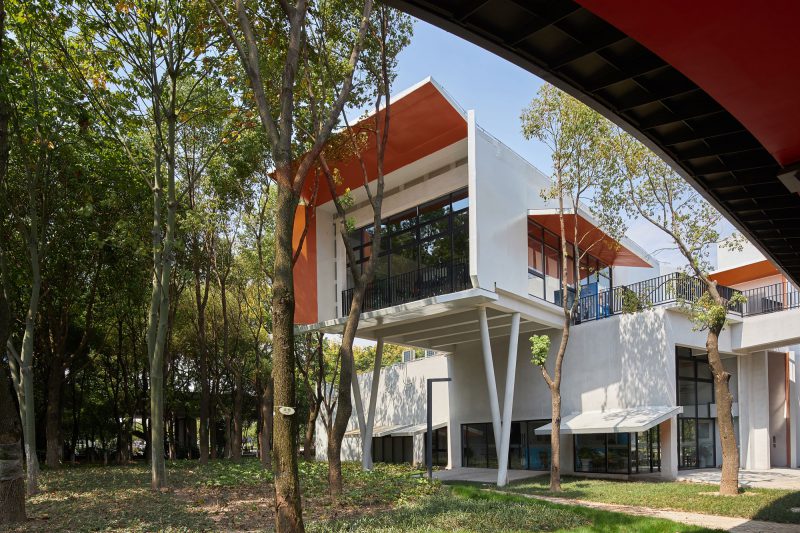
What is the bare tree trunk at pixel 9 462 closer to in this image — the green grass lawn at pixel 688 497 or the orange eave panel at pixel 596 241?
the green grass lawn at pixel 688 497

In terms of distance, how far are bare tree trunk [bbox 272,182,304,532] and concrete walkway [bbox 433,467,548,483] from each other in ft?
43.2

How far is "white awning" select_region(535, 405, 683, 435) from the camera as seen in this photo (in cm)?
1744

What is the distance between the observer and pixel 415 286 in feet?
65.2

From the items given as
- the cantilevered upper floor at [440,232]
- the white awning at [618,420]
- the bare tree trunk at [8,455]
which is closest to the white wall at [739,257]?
the cantilevered upper floor at [440,232]

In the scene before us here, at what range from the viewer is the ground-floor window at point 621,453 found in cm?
1958

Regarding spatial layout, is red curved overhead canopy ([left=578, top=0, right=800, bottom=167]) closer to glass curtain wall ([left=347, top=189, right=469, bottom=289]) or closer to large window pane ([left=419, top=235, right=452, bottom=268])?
glass curtain wall ([left=347, top=189, right=469, bottom=289])

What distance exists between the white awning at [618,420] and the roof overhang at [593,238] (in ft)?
16.3

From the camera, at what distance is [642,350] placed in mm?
19516

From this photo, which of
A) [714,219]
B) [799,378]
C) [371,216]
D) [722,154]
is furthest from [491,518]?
[799,378]

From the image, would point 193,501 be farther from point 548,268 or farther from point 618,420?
point 548,268

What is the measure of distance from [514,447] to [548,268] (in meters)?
6.82

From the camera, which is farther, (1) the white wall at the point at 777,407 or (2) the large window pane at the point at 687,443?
(1) the white wall at the point at 777,407

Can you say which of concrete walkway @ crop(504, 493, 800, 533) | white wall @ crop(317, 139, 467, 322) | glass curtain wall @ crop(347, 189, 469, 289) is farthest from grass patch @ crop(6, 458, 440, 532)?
white wall @ crop(317, 139, 467, 322)

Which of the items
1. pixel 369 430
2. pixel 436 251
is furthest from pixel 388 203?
pixel 369 430
